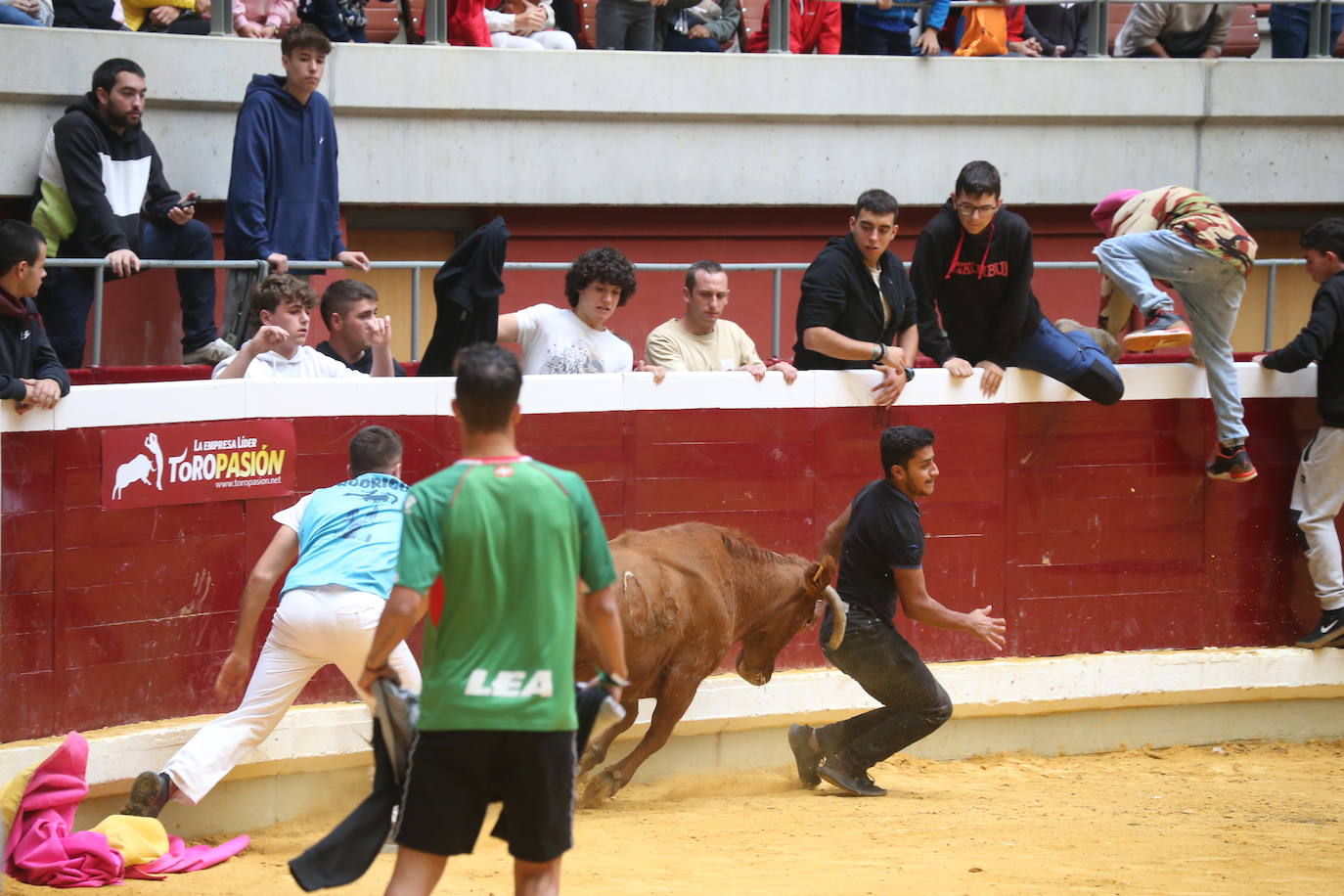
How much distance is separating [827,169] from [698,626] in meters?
5.27

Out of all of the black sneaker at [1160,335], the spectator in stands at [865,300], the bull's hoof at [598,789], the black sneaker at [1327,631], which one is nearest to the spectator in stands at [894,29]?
the spectator in stands at [865,300]

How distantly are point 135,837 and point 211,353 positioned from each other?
2.67 meters

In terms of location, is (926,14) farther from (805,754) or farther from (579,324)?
(805,754)

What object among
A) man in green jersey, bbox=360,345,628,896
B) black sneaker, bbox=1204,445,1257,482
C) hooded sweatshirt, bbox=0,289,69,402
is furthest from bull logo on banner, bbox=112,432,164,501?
black sneaker, bbox=1204,445,1257,482

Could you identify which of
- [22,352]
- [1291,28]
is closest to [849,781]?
[22,352]

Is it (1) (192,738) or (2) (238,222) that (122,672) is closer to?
(1) (192,738)

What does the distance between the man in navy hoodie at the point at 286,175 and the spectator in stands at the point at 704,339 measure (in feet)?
4.90

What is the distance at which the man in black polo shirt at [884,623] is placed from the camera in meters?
7.24

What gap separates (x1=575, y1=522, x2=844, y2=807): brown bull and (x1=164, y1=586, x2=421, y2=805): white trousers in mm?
1011

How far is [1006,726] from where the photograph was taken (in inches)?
352

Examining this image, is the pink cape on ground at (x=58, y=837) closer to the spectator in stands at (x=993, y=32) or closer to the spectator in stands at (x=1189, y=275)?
the spectator in stands at (x=1189, y=275)

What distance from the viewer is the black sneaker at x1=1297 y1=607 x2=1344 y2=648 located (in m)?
9.38

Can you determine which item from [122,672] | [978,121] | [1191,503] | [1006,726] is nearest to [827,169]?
[978,121]

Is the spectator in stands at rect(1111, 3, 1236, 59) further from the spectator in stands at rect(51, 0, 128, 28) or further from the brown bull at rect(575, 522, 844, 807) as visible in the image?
the spectator in stands at rect(51, 0, 128, 28)
